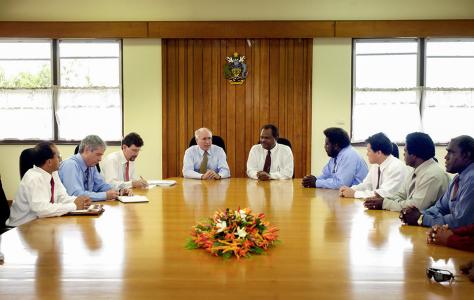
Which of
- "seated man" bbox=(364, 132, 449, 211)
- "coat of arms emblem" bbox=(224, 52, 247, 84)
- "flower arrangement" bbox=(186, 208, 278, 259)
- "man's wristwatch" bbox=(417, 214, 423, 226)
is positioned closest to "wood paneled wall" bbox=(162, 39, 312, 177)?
"coat of arms emblem" bbox=(224, 52, 247, 84)

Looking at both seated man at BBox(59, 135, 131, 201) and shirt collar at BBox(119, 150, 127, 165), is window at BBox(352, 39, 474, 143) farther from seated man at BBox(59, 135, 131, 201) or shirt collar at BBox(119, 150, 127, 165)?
seated man at BBox(59, 135, 131, 201)

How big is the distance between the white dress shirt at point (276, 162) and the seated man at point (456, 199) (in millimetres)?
2654

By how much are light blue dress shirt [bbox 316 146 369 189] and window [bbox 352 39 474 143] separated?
272 centimetres

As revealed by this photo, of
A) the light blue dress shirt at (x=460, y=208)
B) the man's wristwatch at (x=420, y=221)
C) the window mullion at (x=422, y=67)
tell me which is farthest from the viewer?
the window mullion at (x=422, y=67)

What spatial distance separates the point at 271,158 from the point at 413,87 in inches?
119

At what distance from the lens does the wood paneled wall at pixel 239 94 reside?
25.7 feet

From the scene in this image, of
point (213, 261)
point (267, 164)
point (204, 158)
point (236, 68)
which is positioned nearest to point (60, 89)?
point (236, 68)

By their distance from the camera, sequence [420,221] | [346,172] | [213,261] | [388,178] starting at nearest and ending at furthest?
[213,261]
[420,221]
[388,178]
[346,172]

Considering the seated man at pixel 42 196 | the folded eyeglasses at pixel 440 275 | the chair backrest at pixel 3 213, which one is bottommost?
the chair backrest at pixel 3 213

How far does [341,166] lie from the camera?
5223 millimetres

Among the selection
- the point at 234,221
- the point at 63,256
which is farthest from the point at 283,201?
the point at 63,256

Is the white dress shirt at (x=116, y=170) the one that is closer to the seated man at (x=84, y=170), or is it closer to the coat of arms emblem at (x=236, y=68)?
the seated man at (x=84, y=170)

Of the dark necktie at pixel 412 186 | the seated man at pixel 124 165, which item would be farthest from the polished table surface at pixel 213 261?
the seated man at pixel 124 165

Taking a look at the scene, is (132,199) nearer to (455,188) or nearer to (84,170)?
(84,170)
